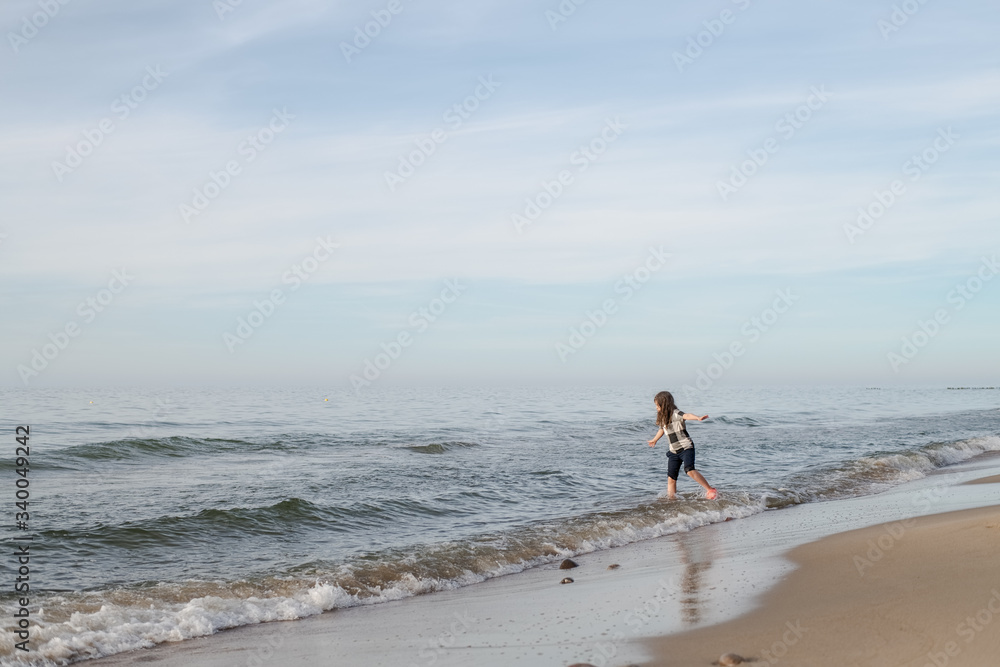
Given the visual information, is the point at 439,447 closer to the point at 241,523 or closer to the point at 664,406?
the point at 664,406

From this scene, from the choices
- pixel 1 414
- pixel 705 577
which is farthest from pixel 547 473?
pixel 1 414

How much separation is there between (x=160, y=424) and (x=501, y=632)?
2378 cm

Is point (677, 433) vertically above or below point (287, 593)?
above

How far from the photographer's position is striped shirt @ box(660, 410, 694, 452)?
13078 mm

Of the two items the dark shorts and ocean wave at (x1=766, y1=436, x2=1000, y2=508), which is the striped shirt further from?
ocean wave at (x1=766, y1=436, x2=1000, y2=508)

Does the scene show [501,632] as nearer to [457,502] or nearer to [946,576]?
[946,576]

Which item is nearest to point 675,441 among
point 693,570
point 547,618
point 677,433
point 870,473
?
point 677,433

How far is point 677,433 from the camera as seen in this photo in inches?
516

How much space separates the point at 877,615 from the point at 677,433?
745 cm

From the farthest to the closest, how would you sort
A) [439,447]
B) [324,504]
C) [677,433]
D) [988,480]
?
[439,447]
[988,480]
[677,433]
[324,504]

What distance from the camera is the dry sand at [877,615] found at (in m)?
4.89

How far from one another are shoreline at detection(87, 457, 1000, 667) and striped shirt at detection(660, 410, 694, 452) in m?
3.15

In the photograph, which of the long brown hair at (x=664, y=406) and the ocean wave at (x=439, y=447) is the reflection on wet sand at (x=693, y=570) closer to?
the long brown hair at (x=664, y=406)

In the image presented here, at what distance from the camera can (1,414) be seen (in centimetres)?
2966
